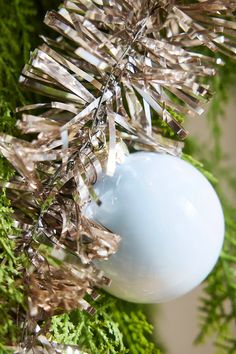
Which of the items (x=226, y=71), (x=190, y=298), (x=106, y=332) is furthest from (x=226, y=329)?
(x=190, y=298)

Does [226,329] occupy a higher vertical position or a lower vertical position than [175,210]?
lower

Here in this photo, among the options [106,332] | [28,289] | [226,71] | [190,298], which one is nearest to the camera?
[28,289]

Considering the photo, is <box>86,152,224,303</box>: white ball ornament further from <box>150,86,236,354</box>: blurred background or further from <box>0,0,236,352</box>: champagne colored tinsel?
<box>150,86,236,354</box>: blurred background

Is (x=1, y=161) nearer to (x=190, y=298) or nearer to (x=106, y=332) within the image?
(x=106, y=332)

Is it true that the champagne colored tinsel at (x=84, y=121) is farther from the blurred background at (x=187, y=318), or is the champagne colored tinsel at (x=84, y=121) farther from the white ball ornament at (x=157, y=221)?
the blurred background at (x=187, y=318)

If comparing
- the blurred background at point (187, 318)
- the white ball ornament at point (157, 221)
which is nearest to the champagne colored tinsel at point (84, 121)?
the white ball ornament at point (157, 221)

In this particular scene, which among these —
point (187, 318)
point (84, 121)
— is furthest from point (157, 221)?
point (187, 318)

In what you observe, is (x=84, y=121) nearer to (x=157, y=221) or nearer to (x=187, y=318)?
(x=157, y=221)
